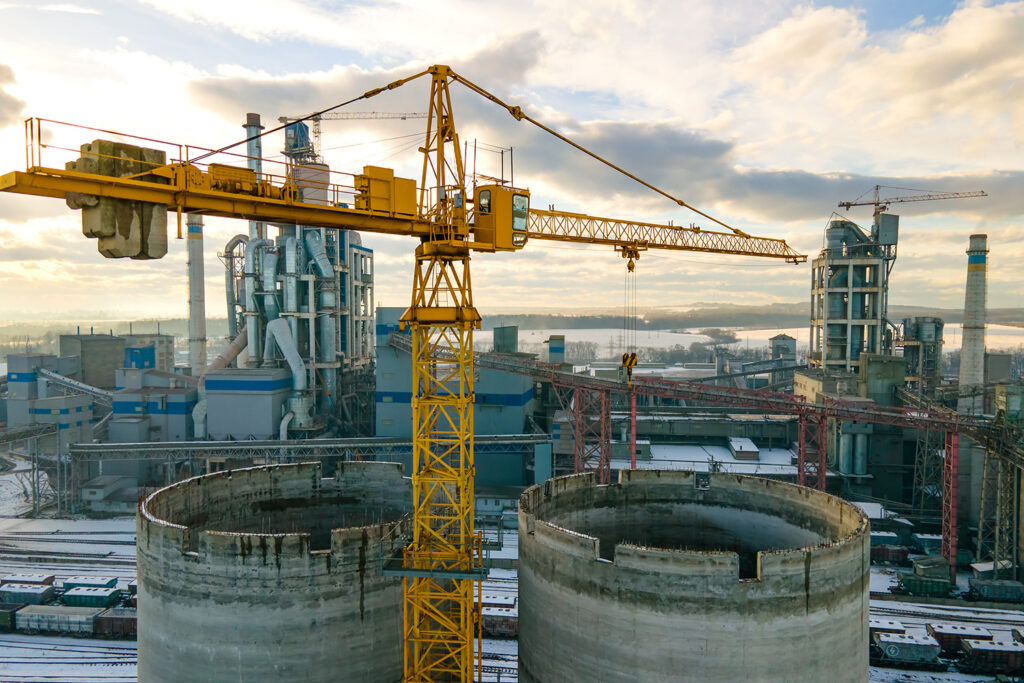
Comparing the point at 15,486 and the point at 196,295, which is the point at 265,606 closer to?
the point at 15,486

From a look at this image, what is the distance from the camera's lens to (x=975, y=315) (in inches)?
2459

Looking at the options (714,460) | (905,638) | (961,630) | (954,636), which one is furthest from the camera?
(714,460)

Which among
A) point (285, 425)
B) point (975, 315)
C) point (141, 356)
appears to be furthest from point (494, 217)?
point (141, 356)

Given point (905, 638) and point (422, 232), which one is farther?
point (905, 638)

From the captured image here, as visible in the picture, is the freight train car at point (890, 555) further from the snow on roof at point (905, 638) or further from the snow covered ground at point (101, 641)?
the snow on roof at point (905, 638)

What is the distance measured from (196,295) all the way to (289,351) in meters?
20.0

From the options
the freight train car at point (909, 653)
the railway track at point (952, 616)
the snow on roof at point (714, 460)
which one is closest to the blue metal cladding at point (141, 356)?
the snow on roof at point (714, 460)

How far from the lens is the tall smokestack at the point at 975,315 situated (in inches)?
2427

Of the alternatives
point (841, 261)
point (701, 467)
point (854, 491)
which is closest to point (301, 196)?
point (701, 467)

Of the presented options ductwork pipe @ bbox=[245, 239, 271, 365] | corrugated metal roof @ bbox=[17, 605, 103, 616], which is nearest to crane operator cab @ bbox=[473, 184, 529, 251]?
corrugated metal roof @ bbox=[17, 605, 103, 616]

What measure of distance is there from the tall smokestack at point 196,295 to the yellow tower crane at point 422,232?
50799mm

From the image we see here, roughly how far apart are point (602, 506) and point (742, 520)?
16.9ft

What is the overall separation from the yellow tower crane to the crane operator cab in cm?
4

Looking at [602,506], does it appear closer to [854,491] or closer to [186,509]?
[186,509]
